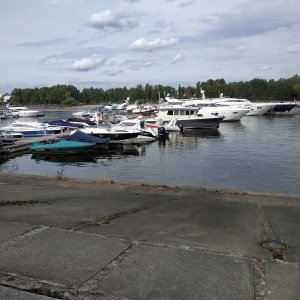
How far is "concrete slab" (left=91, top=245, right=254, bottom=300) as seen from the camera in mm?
3475

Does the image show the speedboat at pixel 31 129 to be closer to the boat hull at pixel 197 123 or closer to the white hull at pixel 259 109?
the boat hull at pixel 197 123

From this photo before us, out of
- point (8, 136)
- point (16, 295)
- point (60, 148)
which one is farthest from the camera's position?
point (8, 136)

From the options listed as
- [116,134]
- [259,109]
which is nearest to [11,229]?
[116,134]

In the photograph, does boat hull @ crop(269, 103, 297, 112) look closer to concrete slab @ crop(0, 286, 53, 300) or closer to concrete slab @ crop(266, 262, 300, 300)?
concrete slab @ crop(266, 262, 300, 300)

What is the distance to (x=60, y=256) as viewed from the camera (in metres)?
4.28

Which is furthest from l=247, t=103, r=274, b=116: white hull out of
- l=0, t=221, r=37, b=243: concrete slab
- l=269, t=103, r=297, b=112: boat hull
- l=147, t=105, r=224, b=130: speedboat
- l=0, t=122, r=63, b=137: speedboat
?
l=0, t=221, r=37, b=243: concrete slab

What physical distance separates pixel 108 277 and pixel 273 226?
322 centimetres

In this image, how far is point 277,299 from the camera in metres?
3.39

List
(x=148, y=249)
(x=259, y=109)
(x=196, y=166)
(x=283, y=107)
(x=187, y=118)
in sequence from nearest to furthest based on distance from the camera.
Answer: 1. (x=148, y=249)
2. (x=196, y=166)
3. (x=187, y=118)
4. (x=259, y=109)
5. (x=283, y=107)

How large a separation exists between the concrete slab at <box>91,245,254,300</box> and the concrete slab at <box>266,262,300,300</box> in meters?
0.20

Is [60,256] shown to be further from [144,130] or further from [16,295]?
[144,130]

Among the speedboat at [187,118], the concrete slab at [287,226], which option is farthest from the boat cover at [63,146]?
the speedboat at [187,118]

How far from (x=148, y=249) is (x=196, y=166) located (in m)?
18.0

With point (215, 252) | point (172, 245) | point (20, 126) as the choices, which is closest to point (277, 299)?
point (215, 252)
